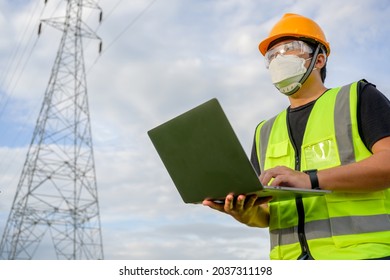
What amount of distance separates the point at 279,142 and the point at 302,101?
0.27 metres

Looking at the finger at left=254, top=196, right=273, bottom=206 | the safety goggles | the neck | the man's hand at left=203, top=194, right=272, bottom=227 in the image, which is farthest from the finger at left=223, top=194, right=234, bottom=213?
the safety goggles

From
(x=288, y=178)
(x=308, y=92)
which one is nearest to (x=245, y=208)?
(x=288, y=178)

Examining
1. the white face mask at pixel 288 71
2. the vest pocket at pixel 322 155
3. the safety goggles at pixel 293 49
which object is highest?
the safety goggles at pixel 293 49

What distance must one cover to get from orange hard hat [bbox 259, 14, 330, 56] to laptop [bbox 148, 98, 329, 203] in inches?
37.4

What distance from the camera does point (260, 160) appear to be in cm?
279

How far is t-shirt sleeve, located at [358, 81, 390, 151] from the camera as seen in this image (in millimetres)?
2168

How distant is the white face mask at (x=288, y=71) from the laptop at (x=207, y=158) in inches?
28.1

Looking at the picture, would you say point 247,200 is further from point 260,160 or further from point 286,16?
point 286,16

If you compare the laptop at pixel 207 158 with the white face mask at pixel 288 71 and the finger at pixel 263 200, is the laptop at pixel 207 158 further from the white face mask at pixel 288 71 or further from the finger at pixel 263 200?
the white face mask at pixel 288 71

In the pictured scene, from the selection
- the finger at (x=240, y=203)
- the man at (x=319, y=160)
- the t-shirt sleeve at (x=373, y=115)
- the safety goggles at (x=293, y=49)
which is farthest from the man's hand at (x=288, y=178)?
the safety goggles at (x=293, y=49)

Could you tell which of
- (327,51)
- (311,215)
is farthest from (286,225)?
(327,51)

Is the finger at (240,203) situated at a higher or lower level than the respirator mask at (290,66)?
lower

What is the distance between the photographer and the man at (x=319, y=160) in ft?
6.97

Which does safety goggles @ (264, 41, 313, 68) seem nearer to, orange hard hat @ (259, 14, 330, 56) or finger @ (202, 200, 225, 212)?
orange hard hat @ (259, 14, 330, 56)
